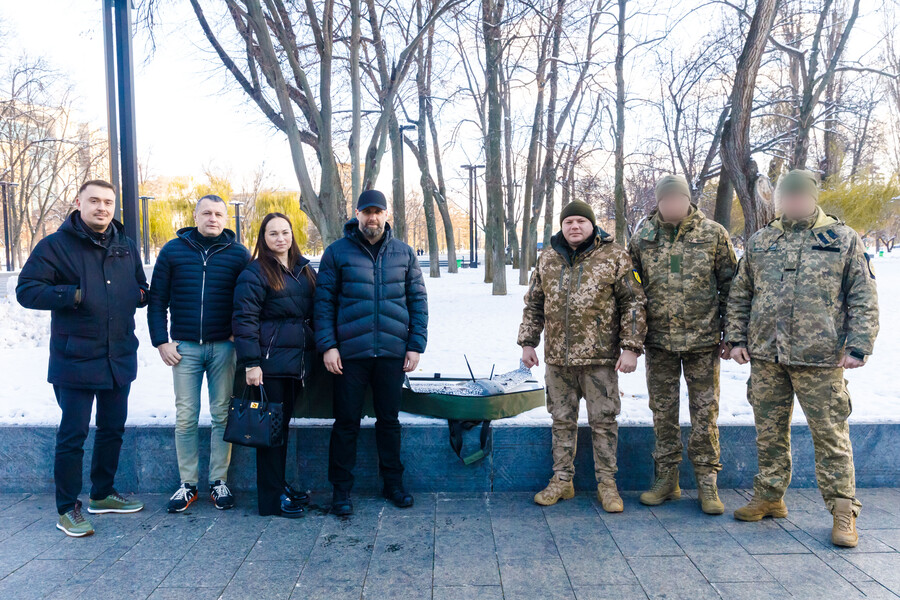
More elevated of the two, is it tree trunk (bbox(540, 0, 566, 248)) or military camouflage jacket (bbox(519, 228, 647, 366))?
tree trunk (bbox(540, 0, 566, 248))

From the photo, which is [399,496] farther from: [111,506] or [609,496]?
[111,506]

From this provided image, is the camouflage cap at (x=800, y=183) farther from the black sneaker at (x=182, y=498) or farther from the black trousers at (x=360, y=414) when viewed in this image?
the black sneaker at (x=182, y=498)

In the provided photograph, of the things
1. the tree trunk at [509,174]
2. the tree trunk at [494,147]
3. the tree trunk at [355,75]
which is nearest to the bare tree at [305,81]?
the tree trunk at [355,75]

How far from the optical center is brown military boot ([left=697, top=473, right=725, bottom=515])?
12.6 feet

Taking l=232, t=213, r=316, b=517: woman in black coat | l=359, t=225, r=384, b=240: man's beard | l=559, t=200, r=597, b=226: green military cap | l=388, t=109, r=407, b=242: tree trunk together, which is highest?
l=388, t=109, r=407, b=242: tree trunk

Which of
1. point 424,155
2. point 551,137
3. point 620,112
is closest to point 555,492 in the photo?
point 620,112

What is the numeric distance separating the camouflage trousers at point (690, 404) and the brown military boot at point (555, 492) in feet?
2.03

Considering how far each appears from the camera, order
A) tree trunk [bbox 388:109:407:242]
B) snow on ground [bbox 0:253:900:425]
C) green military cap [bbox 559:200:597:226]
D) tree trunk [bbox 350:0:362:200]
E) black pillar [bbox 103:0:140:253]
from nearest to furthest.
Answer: green military cap [bbox 559:200:597:226] → snow on ground [bbox 0:253:900:425] → black pillar [bbox 103:0:140:253] → tree trunk [bbox 350:0:362:200] → tree trunk [bbox 388:109:407:242]

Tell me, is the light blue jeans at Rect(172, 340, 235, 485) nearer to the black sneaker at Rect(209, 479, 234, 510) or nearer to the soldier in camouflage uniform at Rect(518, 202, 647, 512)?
the black sneaker at Rect(209, 479, 234, 510)

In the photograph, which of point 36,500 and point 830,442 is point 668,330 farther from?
point 36,500

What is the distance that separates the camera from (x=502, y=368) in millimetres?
6496

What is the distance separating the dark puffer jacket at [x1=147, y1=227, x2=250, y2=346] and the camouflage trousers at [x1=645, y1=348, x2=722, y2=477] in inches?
111

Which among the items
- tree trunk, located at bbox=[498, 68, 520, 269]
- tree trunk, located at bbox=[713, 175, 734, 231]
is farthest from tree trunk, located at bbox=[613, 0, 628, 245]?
tree trunk, located at bbox=[498, 68, 520, 269]

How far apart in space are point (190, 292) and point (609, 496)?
2.98 meters
